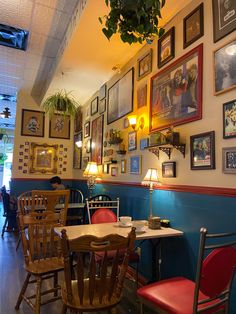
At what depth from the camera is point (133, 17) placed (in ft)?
4.62

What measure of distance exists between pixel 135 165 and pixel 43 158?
3384 mm

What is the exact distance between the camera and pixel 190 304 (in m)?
1.48

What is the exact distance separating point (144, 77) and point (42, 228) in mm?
2148

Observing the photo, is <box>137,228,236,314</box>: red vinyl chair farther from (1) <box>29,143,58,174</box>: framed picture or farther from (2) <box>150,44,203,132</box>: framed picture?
(1) <box>29,143,58,174</box>: framed picture

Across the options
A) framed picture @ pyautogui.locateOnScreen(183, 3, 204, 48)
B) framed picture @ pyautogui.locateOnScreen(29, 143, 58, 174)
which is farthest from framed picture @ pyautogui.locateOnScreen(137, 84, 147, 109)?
framed picture @ pyautogui.locateOnScreen(29, 143, 58, 174)

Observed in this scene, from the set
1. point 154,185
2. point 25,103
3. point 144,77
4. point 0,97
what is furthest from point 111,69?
point 0,97

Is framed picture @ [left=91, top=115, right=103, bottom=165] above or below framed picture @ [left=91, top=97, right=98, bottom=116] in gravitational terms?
below

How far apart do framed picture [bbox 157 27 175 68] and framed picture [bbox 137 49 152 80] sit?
191 mm

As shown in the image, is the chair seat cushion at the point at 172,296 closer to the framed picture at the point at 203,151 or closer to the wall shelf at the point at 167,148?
the framed picture at the point at 203,151

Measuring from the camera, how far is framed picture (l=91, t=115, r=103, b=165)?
4.55m

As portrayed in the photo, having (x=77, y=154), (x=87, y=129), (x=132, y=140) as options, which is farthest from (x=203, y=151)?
(x=77, y=154)

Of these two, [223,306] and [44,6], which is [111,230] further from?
[44,6]

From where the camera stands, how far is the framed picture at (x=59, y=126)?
6.16 meters

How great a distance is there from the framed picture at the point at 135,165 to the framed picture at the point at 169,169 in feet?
1.80
